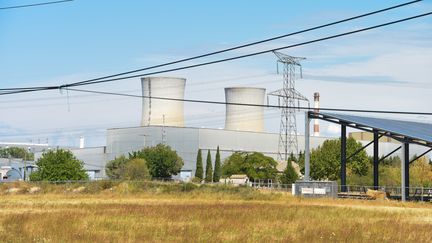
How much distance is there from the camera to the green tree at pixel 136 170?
335ft

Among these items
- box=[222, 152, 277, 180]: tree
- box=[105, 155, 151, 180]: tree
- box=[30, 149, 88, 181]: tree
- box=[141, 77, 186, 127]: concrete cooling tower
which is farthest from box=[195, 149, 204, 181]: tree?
box=[30, 149, 88, 181]: tree

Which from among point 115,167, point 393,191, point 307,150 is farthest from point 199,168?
point 307,150

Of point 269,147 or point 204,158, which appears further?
point 269,147

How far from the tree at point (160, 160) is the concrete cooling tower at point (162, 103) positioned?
6279 millimetres

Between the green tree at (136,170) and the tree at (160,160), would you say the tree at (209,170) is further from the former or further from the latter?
the green tree at (136,170)

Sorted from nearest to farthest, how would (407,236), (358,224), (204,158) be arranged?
(407,236) < (358,224) < (204,158)

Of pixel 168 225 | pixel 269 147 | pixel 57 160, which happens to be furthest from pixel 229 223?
pixel 269 147

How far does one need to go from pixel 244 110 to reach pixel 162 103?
14.0 meters

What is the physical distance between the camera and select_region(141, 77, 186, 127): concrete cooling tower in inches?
4336

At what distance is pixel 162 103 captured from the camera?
116 meters

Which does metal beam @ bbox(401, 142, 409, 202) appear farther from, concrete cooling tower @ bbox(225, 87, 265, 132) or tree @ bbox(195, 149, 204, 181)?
tree @ bbox(195, 149, 204, 181)

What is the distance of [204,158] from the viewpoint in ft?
410

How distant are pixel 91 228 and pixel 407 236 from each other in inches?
429

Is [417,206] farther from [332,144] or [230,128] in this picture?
[230,128]
